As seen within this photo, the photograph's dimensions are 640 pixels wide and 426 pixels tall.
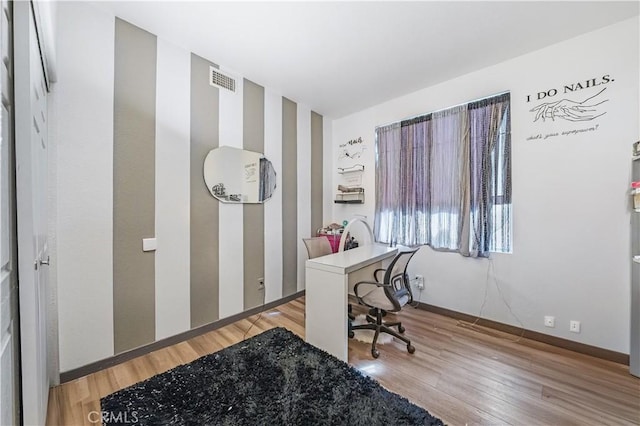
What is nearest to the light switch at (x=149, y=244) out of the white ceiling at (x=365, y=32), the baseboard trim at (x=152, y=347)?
the baseboard trim at (x=152, y=347)

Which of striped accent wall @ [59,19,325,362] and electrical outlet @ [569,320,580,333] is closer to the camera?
striped accent wall @ [59,19,325,362]

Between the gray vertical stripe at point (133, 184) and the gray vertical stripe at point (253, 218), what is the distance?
38.8 inches

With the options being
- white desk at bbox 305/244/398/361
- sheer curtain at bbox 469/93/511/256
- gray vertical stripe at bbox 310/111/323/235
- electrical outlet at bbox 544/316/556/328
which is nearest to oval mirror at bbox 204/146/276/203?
gray vertical stripe at bbox 310/111/323/235

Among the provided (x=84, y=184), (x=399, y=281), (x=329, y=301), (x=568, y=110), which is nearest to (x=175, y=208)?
(x=84, y=184)

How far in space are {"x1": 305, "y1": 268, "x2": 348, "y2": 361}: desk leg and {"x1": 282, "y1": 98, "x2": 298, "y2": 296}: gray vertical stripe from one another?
1278 mm

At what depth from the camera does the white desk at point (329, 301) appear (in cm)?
205

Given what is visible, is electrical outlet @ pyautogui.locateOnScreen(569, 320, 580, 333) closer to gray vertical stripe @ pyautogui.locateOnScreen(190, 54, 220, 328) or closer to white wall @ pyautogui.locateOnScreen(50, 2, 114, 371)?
gray vertical stripe @ pyautogui.locateOnScreen(190, 54, 220, 328)

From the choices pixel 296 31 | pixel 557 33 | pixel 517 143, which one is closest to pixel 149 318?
pixel 296 31

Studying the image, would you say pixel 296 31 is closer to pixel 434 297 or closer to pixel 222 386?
pixel 222 386

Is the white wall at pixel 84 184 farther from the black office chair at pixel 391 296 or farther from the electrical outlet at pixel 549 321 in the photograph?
the electrical outlet at pixel 549 321

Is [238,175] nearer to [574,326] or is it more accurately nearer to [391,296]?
[391,296]

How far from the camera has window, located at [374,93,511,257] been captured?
2.65 meters

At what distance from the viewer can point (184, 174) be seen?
2.47 metres

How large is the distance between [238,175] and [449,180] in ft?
8.46
